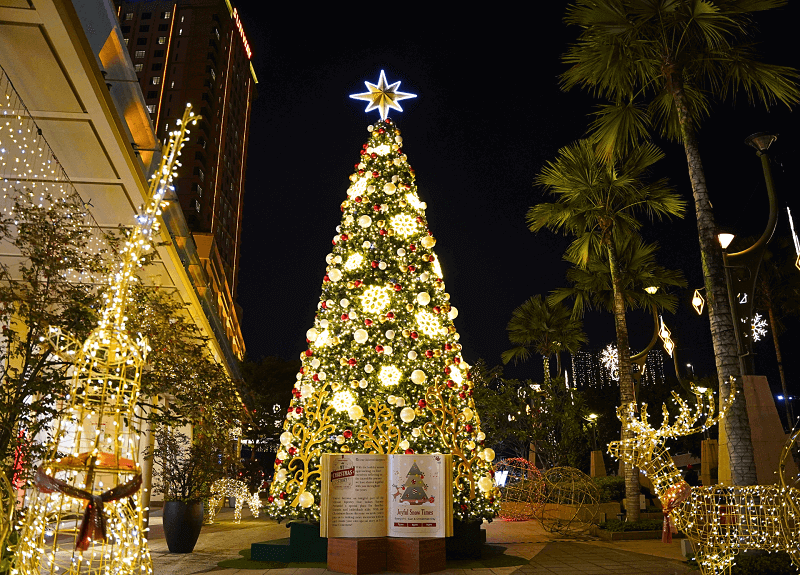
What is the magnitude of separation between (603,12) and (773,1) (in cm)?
234

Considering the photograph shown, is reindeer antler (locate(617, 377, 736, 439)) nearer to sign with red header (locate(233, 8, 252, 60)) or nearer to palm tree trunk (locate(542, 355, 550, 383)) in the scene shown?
palm tree trunk (locate(542, 355, 550, 383))

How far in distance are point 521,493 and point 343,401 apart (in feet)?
31.9

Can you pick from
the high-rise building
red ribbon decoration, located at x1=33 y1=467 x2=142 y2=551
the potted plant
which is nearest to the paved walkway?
the potted plant

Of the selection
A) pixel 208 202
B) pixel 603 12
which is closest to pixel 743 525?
pixel 603 12

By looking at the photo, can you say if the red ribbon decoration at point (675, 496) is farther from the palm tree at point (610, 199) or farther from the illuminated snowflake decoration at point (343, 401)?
the palm tree at point (610, 199)

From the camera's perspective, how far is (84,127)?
840cm

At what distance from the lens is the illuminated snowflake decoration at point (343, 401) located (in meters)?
9.08

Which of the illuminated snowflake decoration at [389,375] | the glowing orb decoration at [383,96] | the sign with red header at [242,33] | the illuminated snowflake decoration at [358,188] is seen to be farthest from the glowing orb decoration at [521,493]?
the sign with red header at [242,33]

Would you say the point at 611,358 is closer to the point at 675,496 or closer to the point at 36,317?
the point at 675,496

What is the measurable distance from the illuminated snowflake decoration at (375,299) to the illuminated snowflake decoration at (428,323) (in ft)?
1.76

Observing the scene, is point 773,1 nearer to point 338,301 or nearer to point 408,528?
point 338,301

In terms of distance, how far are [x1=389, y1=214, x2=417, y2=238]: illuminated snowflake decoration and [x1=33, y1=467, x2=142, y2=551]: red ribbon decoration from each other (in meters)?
7.18

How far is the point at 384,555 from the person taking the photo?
8.15m

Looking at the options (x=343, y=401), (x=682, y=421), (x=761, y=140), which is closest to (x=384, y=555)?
(x=343, y=401)
